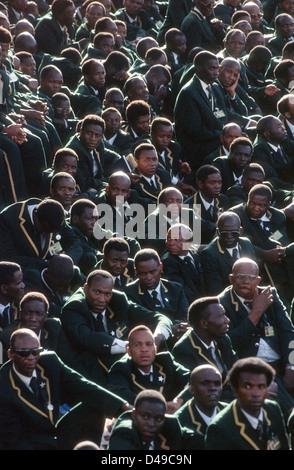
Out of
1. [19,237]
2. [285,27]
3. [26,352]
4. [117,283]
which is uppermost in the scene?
[26,352]

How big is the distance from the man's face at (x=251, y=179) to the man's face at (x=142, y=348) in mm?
2908

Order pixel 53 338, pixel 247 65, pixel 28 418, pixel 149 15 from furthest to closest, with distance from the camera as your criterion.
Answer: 1. pixel 149 15
2. pixel 247 65
3. pixel 53 338
4. pixel 28 418

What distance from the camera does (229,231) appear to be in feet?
27.1

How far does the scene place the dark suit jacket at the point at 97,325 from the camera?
7.09 metres

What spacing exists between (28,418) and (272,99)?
6.06 m

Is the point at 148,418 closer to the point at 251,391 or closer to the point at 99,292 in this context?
the point at 251,391

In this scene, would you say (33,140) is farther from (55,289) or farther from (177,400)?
(177,400)

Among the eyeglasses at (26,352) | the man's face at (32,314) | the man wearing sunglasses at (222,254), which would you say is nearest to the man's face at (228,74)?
the man wearing sunglasses at (222,254)

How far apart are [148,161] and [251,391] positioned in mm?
3768

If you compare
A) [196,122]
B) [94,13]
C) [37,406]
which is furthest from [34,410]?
[94,13]

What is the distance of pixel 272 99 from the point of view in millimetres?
11438
